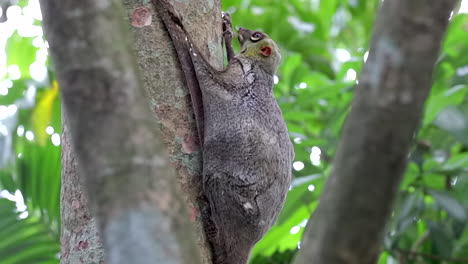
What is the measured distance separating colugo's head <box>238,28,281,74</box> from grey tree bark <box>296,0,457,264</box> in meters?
2.60

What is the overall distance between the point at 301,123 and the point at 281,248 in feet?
3.70

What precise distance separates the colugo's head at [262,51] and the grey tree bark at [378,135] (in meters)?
2.60

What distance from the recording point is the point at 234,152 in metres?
3.02

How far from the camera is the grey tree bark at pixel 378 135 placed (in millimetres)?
1237

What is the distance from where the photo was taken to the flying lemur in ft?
9.09

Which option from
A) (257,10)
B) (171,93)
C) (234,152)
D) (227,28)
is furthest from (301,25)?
(171,93)

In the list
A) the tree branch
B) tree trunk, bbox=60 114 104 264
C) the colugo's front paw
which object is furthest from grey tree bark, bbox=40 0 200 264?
the tree branch

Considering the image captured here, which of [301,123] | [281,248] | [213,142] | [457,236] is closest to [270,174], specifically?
[213,142]

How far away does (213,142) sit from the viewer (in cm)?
292

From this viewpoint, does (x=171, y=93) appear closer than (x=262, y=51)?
Yes

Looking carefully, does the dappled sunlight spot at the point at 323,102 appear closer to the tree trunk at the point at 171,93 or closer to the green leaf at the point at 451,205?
the green leaf at the point at 451,205

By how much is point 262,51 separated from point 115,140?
2721 millimetres

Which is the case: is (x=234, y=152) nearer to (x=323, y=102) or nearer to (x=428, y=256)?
(x=428, y=256)

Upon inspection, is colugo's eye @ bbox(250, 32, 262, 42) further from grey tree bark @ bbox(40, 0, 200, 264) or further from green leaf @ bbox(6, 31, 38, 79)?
grey tree bark @ bbox(40, 0, 200, 264)
